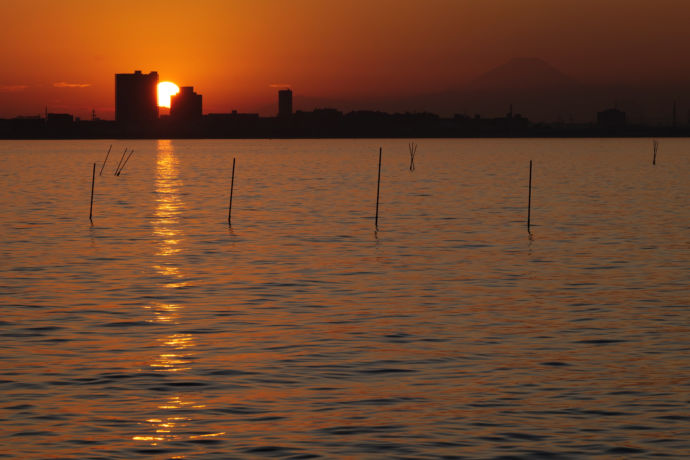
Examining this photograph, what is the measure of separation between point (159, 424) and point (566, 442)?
601 centimetres

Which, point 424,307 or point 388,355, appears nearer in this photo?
point 388,355

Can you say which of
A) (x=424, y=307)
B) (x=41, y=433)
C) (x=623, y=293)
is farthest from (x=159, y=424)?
(x=623, y=293)

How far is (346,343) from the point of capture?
942 inches

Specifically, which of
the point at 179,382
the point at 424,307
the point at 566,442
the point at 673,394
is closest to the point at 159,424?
the point at 179,382

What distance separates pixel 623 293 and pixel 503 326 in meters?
7.14

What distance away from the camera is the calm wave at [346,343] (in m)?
16.5

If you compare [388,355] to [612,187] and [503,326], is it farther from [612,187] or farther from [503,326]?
[612,187]

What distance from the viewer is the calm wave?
1648 centimetres

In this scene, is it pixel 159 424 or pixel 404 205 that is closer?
pixel 159 424

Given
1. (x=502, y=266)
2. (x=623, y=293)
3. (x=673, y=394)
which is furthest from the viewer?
(x=502, y=266)

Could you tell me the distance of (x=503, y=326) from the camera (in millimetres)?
26156

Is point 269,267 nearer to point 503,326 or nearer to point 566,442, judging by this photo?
point 503,326

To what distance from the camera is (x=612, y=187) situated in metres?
104

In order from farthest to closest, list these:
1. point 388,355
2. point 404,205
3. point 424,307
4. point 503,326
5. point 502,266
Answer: point 404,205, point 502,266, point 424,307, point 503,326, point 388,355
